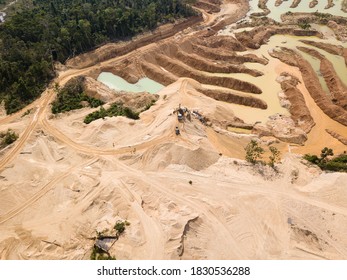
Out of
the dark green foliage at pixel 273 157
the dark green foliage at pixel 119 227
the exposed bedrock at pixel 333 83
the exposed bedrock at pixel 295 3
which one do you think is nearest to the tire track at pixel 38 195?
the dark green foliage at pixel 119 227

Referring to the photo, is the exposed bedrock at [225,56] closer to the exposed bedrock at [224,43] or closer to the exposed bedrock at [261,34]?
the exposed bedrock at [224,43]

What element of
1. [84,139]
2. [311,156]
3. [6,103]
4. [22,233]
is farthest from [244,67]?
[22,233]

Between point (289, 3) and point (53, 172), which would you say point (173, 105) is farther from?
point (289, 3)

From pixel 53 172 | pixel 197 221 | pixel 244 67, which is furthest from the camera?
pixel 244 67

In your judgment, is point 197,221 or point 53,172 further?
point 53,172

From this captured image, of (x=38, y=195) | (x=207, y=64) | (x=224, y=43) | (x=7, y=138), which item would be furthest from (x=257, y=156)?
(x=224, y=43)

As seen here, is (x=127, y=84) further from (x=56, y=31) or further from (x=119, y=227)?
(x=119, y=227)
